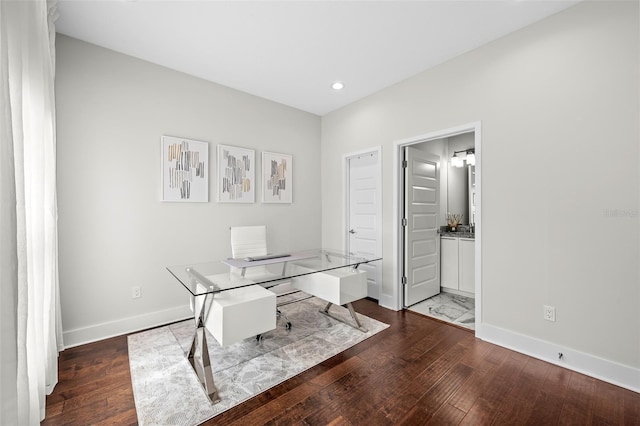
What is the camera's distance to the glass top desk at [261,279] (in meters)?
1.90

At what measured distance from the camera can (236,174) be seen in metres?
3.47

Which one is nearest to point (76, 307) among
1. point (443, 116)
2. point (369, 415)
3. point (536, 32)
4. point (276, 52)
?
point (369, 415)

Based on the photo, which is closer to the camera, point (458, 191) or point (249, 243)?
point (249, 243)

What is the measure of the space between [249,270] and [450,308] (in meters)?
2.62

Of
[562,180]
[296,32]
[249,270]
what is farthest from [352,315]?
[296,32]

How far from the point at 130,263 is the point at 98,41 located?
217 centimetres

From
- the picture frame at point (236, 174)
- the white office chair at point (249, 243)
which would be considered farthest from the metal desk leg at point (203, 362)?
the picture frame at point (236, 174)

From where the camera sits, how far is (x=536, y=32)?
2283 millimetres

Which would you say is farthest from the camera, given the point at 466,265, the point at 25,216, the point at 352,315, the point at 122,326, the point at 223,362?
the point at 466,265

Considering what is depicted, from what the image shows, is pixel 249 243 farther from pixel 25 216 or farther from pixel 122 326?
pixel 25 216

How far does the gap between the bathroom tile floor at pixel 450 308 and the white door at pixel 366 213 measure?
632 mm

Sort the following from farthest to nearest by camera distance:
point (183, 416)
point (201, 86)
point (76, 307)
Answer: point (201, 86) < point (76, 307) < point (183, 416)

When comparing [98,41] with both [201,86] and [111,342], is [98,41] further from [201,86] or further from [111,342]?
[111,342]

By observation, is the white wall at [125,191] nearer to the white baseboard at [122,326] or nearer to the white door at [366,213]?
the white baseboard at [122,326]
